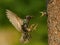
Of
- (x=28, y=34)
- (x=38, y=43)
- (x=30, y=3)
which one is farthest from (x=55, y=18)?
(x=30, y=3)

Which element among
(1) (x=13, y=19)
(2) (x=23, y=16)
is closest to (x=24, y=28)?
(1) (x=13, y=19)

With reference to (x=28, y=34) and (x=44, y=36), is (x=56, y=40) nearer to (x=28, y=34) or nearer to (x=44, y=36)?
(x=28, y=34)

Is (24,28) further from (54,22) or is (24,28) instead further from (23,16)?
(23,16)

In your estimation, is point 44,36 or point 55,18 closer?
point 55,18

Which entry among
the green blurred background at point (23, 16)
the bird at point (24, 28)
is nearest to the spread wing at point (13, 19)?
the bird at point (24, 28)

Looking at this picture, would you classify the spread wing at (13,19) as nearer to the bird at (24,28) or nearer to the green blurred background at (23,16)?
the bird at (24,28)
